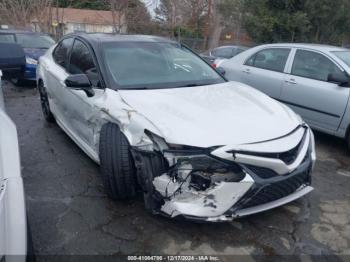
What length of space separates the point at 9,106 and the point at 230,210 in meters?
5.46

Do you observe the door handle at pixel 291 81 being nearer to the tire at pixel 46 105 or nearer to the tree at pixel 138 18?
the tire at pixel 46 105

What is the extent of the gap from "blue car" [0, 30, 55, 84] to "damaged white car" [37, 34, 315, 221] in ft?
16.3

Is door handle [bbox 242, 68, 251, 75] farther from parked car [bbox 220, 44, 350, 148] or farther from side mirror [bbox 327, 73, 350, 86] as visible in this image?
side mirror [bbox 327, 73, 350, 86]

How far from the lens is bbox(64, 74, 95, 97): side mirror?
3.22m

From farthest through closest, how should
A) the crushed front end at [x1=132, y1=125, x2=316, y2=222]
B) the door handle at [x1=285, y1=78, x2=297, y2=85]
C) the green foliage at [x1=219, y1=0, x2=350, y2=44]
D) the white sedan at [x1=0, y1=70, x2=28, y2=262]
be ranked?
the green foliage at [x1=219, y1=0, x2=350, y2=44] < the door handle at [x1=285, y1=78, x2=297, y2=85] < the crushed front end at [x1=132, y1=125, x2=316, y2=222] < the white sedan at [x1=0, y1=70, x2=28, y2=262]

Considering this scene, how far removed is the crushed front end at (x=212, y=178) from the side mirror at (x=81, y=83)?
43.7 inches

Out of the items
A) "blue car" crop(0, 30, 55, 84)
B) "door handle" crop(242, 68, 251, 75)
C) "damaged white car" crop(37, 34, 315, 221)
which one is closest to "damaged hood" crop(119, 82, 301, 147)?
"damaged white car" crop(37, 34, 315, 221)

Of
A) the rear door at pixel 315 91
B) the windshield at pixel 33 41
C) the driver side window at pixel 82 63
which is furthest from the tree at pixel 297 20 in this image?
the driver side window at pixel 82 63

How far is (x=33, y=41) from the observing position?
9.12 metres

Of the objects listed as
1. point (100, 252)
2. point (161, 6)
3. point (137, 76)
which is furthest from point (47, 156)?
point (161, 6)

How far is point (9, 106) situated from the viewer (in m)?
6.41

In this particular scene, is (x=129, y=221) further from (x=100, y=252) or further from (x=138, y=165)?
(x=138, y=165)

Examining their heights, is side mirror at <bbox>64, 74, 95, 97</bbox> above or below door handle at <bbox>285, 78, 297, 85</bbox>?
above

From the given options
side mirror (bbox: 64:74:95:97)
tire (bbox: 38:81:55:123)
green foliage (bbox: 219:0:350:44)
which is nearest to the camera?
side mirror (bbox: 64:74:95:97)
